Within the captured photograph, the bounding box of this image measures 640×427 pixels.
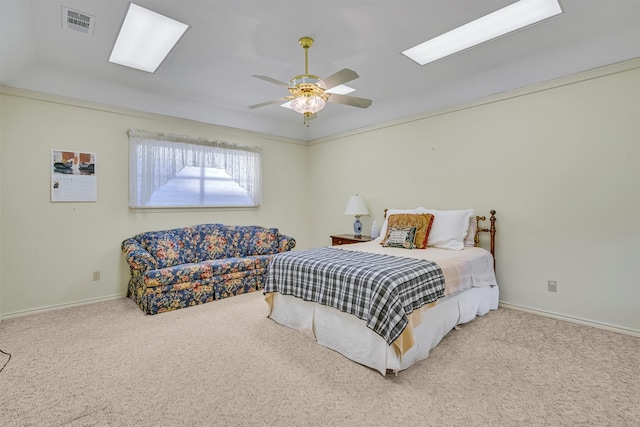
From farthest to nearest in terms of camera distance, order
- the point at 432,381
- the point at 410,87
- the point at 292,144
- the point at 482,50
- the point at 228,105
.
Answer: the point at 292,144 → the point at 228,105 → the point at 410,87 → the point at 482,50 → the point at 432,381

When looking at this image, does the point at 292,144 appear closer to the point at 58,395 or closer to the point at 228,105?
the point at 228,105

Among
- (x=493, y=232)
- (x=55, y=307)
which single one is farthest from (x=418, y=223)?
(x=55, y=307)

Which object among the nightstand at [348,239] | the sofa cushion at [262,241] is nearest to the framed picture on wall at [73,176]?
the sofa cushion at [262,241]

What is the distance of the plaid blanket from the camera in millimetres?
2094

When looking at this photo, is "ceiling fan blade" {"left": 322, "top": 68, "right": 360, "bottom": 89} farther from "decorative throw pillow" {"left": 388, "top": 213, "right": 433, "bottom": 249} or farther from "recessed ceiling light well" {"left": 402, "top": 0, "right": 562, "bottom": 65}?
"decorative throw pillow" {"left": 388, "top": 213, "right": 433, "bottom": 249}

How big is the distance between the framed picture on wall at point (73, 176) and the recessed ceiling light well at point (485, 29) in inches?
155

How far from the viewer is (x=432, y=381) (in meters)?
2.04

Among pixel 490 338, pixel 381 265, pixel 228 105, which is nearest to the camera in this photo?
pixel 381 265

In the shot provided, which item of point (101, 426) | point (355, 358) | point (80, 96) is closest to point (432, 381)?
point (355, 358)

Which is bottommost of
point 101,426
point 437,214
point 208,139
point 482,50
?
point 101,426

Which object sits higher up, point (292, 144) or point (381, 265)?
point (292, 144)

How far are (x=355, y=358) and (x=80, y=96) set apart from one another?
427cm

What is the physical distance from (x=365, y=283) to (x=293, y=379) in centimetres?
83

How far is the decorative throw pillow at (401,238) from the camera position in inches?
140
